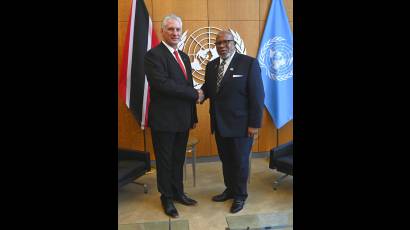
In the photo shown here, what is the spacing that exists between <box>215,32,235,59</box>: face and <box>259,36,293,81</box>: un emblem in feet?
0.86

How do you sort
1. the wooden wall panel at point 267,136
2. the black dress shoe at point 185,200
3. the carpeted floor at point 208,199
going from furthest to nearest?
the wooden wall panel at point 267,136 → the black dress shoe at point 185,200 → the carpeted floor at point 208,199

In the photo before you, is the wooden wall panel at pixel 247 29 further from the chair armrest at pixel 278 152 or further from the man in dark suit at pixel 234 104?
the chair armrest at pixel 278 152

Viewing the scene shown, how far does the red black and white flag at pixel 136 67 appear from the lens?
2244 millimetres

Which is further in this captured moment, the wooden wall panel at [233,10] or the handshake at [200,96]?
the wooden wall panel at [233,10]

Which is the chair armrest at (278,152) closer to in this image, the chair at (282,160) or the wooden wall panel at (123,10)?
the chair at (282,160)

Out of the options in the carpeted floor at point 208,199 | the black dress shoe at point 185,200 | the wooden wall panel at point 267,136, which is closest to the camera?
the carpeted floor at point 208,199

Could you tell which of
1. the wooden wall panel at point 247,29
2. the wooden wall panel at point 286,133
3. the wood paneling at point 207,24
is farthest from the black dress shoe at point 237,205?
the wooden wall panel at point 247,29

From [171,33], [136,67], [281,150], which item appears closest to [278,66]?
[281,150]

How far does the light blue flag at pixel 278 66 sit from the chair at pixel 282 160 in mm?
161

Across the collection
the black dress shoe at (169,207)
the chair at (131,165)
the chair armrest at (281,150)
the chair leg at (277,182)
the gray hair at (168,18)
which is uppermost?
the gray hair at (168,18)

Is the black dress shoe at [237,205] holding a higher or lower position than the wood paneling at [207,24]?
lower
